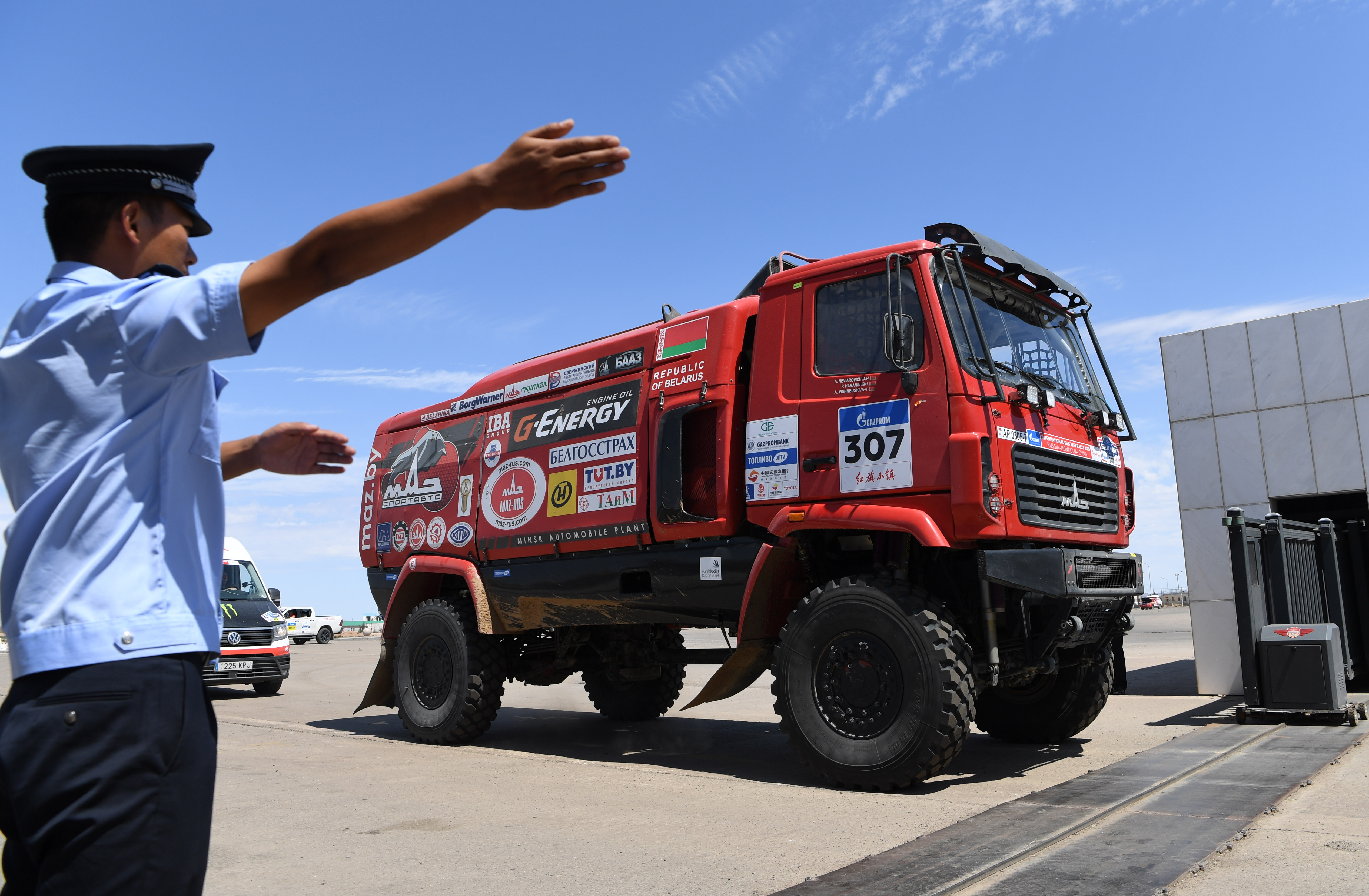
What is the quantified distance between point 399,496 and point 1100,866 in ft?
26.2

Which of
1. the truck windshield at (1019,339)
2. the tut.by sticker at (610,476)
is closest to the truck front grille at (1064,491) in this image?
the truck windshield at (1019,339)

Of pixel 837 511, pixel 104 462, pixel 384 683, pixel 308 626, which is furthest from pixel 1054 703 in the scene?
pixel 308 626

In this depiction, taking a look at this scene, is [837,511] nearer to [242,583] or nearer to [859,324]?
[859,324]

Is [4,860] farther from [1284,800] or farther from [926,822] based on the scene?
[1284,800]

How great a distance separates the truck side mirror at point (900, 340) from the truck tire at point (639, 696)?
5687mm

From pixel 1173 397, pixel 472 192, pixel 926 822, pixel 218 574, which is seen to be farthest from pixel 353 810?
pixel 1173 397

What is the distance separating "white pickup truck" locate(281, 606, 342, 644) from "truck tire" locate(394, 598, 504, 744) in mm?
33661

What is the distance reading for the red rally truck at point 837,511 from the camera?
6.04 meters

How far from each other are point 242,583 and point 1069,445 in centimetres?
1377

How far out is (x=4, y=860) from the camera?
1.72 meters

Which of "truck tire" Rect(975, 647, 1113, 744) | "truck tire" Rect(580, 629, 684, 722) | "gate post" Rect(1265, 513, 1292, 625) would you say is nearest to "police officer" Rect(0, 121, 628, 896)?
"truck tire" Rect(975, 647, 1113, 744)

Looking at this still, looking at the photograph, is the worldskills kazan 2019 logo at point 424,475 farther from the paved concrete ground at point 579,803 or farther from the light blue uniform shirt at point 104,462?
the light blue uniform shirt at point 104,462

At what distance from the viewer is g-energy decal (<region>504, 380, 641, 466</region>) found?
8.02m

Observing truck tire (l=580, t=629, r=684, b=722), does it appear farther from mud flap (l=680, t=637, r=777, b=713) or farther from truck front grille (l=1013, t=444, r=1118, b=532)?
truck front grille (l=1013, t=444, r=1118, b=532)
